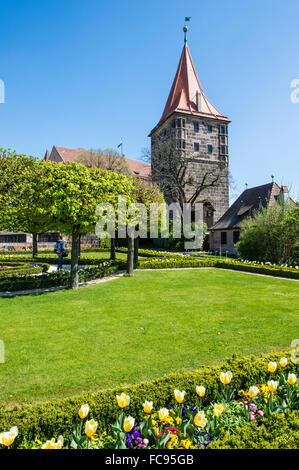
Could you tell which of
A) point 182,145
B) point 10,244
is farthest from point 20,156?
point 182,145

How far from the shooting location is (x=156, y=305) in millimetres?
8625

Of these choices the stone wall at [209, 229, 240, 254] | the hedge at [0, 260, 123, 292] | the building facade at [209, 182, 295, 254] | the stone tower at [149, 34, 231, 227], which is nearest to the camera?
the hedge at [0, 260, 123, 292]

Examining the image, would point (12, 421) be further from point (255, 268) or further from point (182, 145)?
point (182, 145)

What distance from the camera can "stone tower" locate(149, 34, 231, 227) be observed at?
39.5 metres

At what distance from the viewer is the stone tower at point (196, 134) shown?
39.5 metres

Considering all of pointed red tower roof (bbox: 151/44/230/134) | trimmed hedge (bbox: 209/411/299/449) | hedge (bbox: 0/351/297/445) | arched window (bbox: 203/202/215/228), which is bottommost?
trimmed hedge (bbox: 209/411/299/449)

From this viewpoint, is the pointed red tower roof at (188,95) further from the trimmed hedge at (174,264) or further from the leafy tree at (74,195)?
the leafy tree at (74,195)

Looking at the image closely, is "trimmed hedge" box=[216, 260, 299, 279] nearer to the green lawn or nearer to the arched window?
the green lawn

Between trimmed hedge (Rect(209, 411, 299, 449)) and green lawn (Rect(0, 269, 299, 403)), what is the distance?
1731mm

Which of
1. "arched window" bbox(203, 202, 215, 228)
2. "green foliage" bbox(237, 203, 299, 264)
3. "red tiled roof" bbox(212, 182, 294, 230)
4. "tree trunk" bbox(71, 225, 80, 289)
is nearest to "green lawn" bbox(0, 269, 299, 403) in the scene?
"tree trunk" bbox(71, 225, 80, 289)

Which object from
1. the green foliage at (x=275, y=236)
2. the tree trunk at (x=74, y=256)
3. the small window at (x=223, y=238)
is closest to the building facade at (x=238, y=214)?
the small window at (x=223, y=238)

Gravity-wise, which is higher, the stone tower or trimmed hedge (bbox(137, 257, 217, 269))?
the stone tower

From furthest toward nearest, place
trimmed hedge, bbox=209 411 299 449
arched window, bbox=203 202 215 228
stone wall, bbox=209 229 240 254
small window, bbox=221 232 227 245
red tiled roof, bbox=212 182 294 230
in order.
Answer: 1. arched window, bbox=203 202 215 228
2. small window, bbox=221 232 227 245
3. stone wall, bbox=209 229 240 254
4. red tiled roof, bbox=212 182 294 230
5. trimmed hedge, bbox=209 411 299 449
